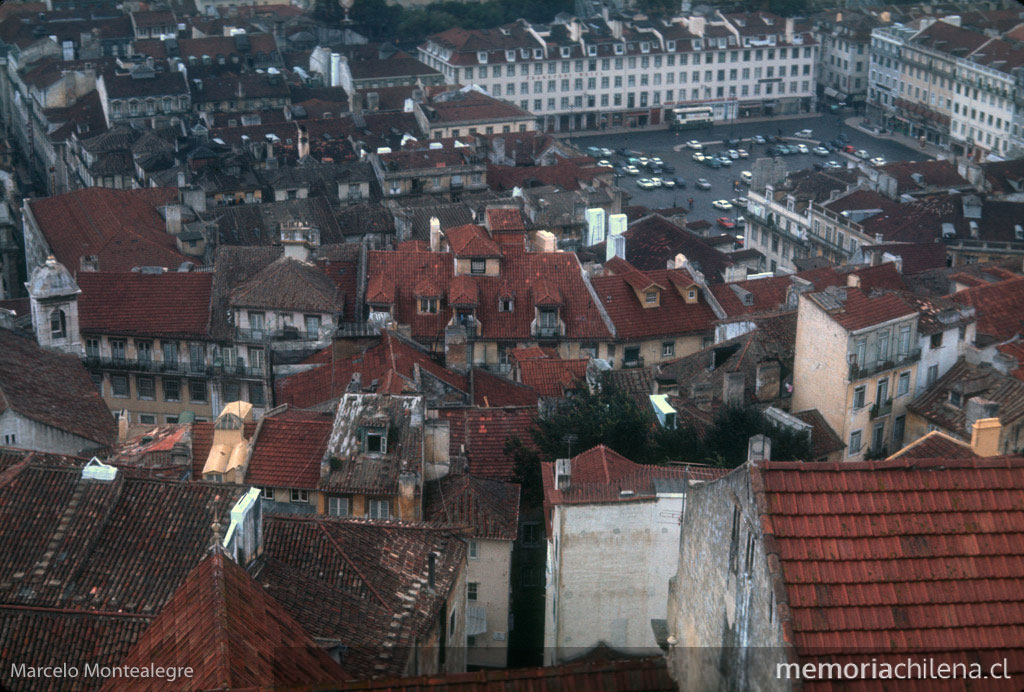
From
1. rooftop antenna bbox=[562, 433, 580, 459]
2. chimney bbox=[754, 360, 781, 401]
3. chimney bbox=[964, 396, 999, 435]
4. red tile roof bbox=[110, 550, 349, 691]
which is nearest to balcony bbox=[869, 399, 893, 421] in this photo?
chimney bbox=[754, 360, 781, 401]

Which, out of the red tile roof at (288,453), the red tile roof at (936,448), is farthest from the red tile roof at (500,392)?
the red tile roof at (936,448)

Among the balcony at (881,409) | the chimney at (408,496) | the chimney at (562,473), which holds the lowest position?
the balcony at (881,409)

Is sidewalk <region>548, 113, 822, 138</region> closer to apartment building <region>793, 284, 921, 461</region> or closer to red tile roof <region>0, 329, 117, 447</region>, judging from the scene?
apartment building <region>793, 284, 921, 461</region>

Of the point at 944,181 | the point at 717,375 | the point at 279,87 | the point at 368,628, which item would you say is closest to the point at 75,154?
the point at 279,87

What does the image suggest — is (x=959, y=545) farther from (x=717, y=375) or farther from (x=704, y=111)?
(x=704, y=111)

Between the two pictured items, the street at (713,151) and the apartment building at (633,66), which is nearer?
the street at (713,151)

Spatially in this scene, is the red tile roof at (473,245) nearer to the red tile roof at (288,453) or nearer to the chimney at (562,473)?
the red tile roof at (288,453)

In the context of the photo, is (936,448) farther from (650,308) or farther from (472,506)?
(650,308)
